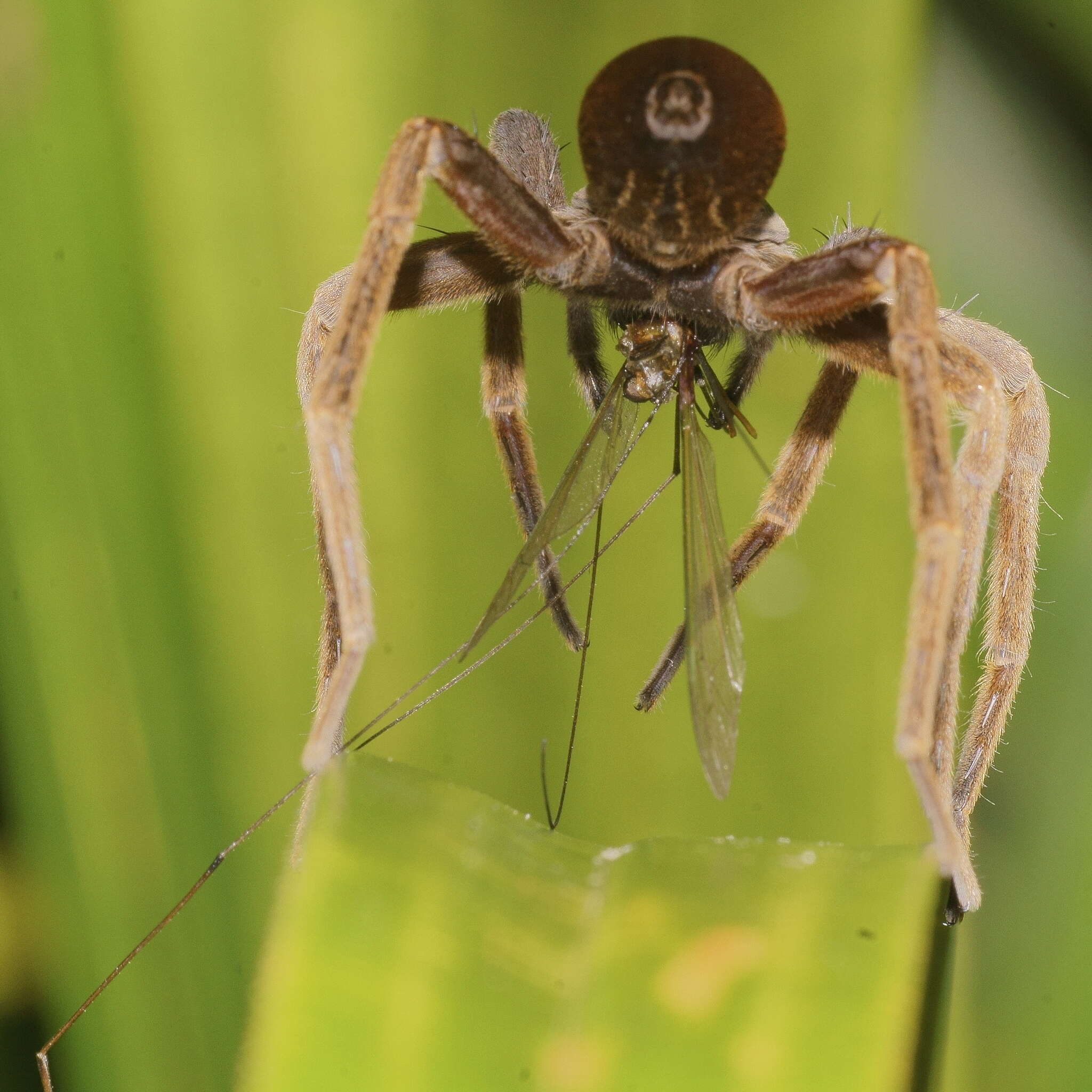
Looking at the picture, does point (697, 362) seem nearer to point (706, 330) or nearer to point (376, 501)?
point (706, 330)

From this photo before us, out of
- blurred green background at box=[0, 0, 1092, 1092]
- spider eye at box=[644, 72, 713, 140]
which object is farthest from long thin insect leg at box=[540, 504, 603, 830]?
spider eye at box=[644, 72, 713, 140]

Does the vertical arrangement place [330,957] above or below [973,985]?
above

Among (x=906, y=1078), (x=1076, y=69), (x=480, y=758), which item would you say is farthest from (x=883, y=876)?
(x=1076, y=69)

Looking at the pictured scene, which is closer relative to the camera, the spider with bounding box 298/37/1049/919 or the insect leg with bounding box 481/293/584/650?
the spider with bounding box 298/37/1049/919

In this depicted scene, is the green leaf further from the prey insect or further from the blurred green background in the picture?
the blurred green background

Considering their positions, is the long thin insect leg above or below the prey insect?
below

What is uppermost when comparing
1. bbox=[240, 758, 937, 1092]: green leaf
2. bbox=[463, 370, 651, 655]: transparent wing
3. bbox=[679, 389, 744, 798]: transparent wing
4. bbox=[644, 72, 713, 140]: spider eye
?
bbox=[644, 72, 713, 140]: spider eye

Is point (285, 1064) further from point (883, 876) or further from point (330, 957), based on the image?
point (883, 876)
